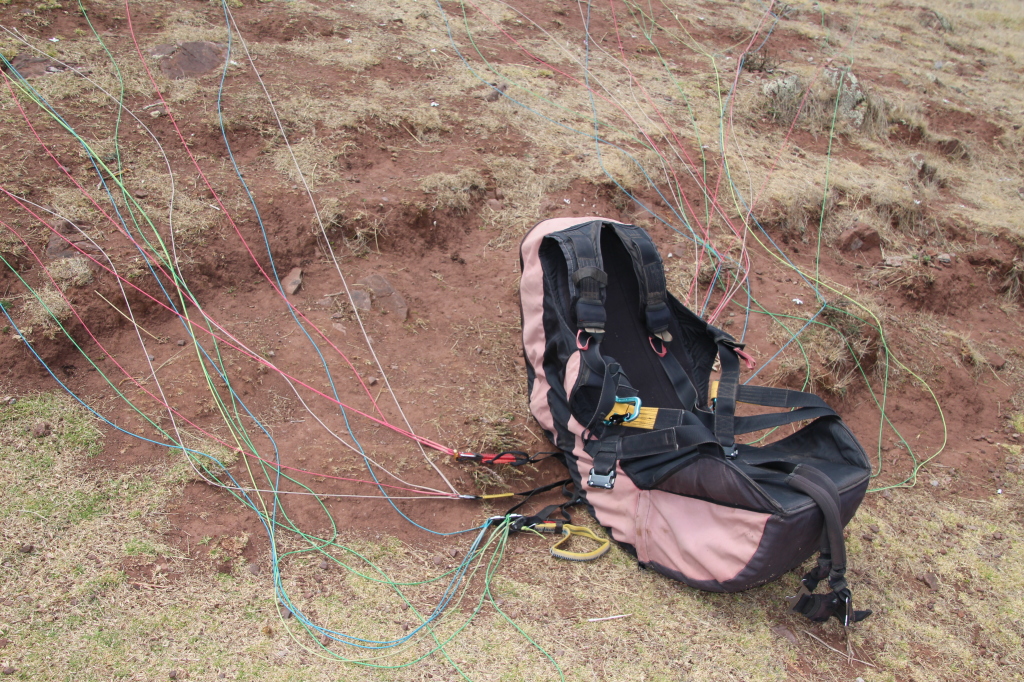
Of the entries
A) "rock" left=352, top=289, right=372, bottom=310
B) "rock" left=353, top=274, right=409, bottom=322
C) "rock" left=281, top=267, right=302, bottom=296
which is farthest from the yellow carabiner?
"rock" left=281, top=267, right=302, bottom=296

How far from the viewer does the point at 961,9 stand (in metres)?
12.2

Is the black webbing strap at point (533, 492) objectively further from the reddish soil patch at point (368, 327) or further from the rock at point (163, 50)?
the rock at point (163, 50)

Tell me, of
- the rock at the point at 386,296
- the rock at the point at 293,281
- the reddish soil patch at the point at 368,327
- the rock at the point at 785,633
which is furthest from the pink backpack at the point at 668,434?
the rock at the point at 293,281

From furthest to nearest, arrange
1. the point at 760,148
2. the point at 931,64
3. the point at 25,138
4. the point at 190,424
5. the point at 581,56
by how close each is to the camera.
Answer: the point at 931,64, the point at 581,56, the point at 760,148, the point at 25,138, the point at 190,424

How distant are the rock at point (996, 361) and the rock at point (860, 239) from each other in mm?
1266

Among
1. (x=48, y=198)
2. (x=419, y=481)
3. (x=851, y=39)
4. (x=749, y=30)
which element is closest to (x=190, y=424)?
(x=419, y=481)

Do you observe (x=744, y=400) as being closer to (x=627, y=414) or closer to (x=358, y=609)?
(x=627, y=414)

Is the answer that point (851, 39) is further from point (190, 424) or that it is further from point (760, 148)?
point (190, 424)

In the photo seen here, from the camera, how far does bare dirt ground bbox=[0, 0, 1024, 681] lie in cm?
252

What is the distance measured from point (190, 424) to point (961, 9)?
15.0 m

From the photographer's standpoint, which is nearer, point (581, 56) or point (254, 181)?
point (254, 181)

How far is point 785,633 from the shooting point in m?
2.67

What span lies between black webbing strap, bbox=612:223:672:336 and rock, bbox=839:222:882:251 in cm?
319

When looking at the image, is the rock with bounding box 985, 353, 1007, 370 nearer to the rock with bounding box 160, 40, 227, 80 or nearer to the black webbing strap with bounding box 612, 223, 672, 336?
the black webbing strap with bounding box 612, 223, 672, 336
